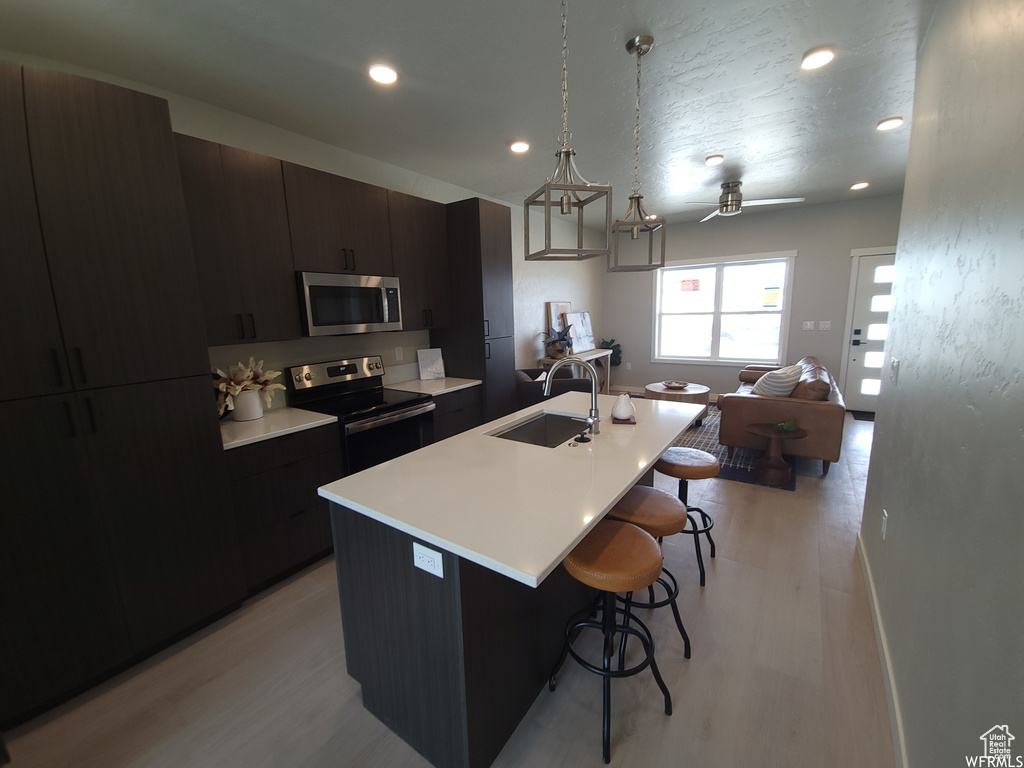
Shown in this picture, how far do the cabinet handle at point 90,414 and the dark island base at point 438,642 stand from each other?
106 cm

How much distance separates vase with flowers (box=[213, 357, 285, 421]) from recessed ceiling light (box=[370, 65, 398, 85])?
1.66m

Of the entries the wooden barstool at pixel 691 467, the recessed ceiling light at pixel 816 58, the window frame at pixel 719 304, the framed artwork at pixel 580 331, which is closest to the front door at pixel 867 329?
the window frame at pixel 719 304

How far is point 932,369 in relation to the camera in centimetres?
138

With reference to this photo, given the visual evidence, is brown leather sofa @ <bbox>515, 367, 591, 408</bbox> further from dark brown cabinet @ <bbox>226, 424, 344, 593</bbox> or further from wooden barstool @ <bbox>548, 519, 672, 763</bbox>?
wooden barstool @ <bbox>548, 519, 672, 763</bbox>

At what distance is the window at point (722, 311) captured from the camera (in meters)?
5.70

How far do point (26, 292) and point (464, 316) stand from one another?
8.20 feet

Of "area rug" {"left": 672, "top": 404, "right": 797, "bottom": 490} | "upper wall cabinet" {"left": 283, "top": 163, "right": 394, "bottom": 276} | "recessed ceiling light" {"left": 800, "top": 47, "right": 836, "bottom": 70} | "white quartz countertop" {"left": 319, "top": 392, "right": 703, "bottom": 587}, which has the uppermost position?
"recessed ceiling light" {"left": 800, "top": 47, "right": 836, "bottom": 70}

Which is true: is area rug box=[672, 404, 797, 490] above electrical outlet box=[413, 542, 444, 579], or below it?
below

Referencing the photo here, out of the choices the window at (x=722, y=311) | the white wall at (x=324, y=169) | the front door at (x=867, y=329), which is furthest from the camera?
the window at (x=722, y=311)

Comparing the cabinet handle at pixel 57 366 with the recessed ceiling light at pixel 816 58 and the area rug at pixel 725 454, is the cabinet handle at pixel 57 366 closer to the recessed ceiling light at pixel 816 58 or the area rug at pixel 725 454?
the area rug at pixel 725 454

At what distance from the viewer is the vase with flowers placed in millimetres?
2154

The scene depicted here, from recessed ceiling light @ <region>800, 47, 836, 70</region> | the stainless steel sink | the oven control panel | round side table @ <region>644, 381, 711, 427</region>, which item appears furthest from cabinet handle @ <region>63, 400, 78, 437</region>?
round side table @ <region>644, 381, 711, 427</region>

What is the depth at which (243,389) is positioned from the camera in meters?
2.24

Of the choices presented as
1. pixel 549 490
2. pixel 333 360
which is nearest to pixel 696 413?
pixel 549 490
